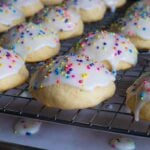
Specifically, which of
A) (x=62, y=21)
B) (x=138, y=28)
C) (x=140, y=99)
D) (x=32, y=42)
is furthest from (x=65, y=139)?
(x=62, y=21)

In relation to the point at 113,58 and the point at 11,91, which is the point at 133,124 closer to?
the point at 113,58

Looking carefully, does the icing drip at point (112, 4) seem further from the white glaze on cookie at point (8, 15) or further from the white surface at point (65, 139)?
the white surface at point (65, 139)

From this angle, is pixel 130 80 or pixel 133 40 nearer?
pixel 130 80

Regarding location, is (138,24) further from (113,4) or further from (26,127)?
(26,127)

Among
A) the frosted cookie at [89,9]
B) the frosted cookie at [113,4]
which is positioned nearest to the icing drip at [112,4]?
the frosted cookie at [113,4]

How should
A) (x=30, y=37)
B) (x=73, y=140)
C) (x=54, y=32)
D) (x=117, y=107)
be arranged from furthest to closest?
1. (x=54, y=32)
2. (x=30, y=37)
3. (x=117, y=107)
4. (x=73, y=140)

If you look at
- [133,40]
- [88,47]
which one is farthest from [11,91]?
[133,40]

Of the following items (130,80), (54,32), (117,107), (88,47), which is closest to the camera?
(117,107)
